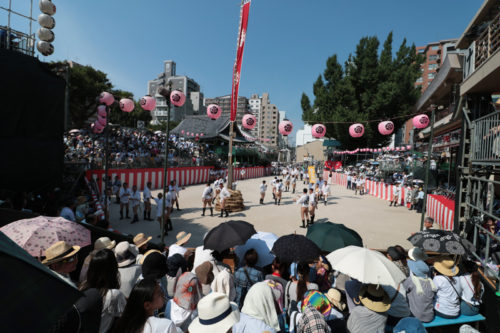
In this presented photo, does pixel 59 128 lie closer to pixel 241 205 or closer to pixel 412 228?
pixel 241 205

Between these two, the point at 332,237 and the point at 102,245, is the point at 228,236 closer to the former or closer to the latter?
the point at 102,245

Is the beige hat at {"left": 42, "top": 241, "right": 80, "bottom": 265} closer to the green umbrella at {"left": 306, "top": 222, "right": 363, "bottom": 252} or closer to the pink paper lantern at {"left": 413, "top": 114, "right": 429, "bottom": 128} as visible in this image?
the green umbrella at {"left": 306, "top": 222, "right": 363, "bottom": 252}

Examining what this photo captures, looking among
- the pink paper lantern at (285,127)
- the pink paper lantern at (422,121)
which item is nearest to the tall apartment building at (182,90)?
the pink paper lantern at (285,127)

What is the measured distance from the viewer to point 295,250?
13.1ft

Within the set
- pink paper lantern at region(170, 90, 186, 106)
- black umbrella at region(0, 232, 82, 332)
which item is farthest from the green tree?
black umbrella at region(0, 232, 82, 332)

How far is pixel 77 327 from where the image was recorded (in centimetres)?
190

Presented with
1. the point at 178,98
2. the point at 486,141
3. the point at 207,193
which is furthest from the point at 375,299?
the point at 178,98

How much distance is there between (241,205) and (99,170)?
8.84m

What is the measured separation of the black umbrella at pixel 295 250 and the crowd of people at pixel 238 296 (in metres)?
0.17

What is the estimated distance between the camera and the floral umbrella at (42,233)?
3.46m

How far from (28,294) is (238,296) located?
119 inches

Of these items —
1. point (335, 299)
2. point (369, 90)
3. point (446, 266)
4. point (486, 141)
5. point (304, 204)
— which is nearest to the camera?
point (335, 299)

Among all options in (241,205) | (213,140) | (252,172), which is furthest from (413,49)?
(241,205)

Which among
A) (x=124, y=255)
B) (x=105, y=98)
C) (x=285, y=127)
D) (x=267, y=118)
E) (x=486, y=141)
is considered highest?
(x=267, y=118)
